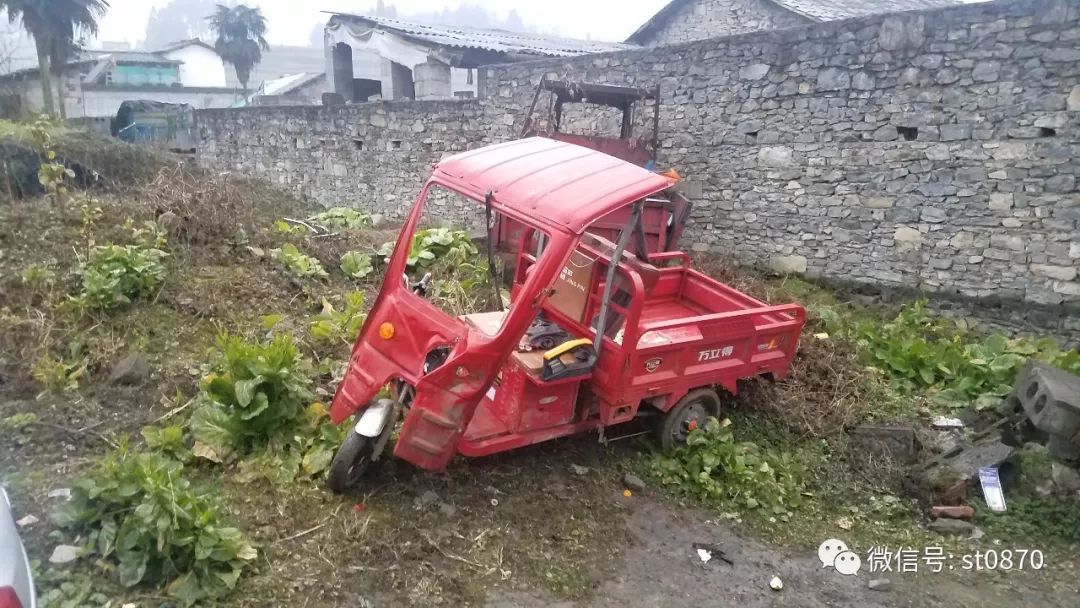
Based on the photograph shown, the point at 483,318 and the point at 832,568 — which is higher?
the point at 483,318

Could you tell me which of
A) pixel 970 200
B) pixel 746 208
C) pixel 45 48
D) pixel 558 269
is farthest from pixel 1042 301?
pixel 45 48

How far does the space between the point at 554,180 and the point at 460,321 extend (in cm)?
95

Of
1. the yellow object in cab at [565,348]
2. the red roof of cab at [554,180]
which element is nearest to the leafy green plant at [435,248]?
the red roof of cab at [554,180]

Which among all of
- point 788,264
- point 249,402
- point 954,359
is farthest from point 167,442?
point 788,264

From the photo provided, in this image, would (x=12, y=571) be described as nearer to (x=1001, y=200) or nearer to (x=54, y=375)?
(x=54, y=375)

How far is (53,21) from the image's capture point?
69.1 feet

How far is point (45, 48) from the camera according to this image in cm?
2147

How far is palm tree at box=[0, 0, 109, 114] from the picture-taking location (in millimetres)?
20406

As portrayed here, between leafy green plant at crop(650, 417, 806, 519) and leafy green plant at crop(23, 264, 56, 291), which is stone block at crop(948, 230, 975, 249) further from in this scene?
leafy green plant at crop(23, 264, 56, 291)

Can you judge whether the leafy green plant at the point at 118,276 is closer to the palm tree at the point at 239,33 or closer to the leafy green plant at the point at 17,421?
the leafy green plant at the point at 17,421

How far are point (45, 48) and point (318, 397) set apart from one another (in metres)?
23.8

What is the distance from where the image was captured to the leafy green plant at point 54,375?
4.57m

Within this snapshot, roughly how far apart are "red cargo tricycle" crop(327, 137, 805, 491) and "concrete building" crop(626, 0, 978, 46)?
8.21 metres

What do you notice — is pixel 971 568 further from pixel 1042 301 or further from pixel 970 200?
pixel 970 200
